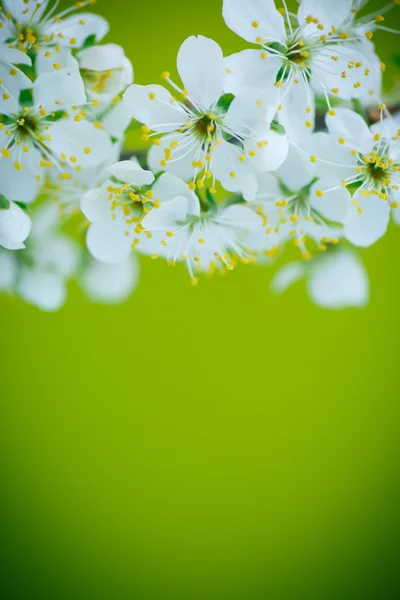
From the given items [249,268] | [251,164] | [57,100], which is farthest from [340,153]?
[249,268]

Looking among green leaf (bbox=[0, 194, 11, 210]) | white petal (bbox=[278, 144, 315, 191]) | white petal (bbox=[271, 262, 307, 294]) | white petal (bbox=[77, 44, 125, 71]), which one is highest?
white petal (bbox=[77, 44, 125, 71])

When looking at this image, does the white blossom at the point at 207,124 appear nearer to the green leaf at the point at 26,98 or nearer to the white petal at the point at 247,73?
the white petal at the point at 247,73

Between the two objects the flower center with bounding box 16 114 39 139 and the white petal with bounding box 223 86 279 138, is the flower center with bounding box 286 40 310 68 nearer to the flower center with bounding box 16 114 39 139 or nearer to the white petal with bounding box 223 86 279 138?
the white petal with bounding box 223 86 279 138

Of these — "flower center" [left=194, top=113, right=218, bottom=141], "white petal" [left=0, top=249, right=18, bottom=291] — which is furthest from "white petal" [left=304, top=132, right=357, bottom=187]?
"white petal" [left=0, top=249, right=18, bottom=291]

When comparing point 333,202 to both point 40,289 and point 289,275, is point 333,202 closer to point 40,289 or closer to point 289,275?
point 289,275

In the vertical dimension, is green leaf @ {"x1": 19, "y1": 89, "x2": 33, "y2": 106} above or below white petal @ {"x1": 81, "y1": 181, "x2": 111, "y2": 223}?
above

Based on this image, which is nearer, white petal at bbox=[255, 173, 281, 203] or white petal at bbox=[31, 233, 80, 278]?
white petal at bbox=[255, 173, 281, 203]

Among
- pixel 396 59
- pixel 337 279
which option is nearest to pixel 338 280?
pixel 337 279
